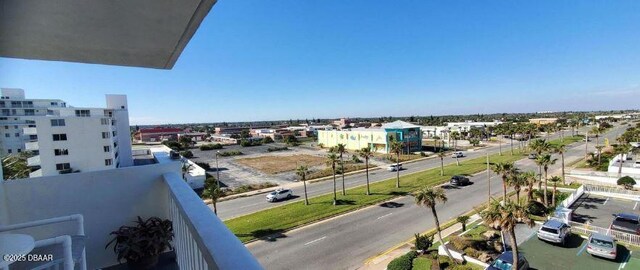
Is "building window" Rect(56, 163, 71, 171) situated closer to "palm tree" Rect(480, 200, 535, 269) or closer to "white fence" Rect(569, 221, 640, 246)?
"palm tree" Rect(480, 200, 535, 269)

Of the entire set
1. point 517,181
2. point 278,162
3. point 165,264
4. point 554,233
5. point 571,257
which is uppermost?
point 165,264

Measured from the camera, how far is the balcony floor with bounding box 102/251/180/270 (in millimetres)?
3521

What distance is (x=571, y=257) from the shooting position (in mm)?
12875

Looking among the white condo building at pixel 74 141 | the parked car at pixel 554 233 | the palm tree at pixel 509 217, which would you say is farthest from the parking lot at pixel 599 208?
the white condo building at pixel 74 141

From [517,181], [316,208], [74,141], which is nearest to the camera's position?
[517,181]

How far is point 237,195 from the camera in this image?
2575 centimetres

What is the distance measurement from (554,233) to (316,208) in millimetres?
13324

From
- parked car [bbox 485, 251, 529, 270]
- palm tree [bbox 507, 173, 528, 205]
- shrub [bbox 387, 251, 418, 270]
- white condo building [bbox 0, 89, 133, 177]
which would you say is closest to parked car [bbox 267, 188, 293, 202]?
white condo building [bbox 0, 89, 133, 177]

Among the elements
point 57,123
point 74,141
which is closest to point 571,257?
point 74,141

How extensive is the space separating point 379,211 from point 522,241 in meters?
8.03

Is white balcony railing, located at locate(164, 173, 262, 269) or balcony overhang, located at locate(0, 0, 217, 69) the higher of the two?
balcony overhang, located at locate(0, 0, 217, 69)

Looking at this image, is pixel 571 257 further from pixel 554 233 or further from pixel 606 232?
pixel 606 232

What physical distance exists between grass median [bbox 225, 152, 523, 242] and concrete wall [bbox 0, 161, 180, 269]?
1104cm

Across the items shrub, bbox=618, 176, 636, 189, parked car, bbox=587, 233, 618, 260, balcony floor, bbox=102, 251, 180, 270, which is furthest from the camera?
shrub, bbox=618, 176, 636, 189
